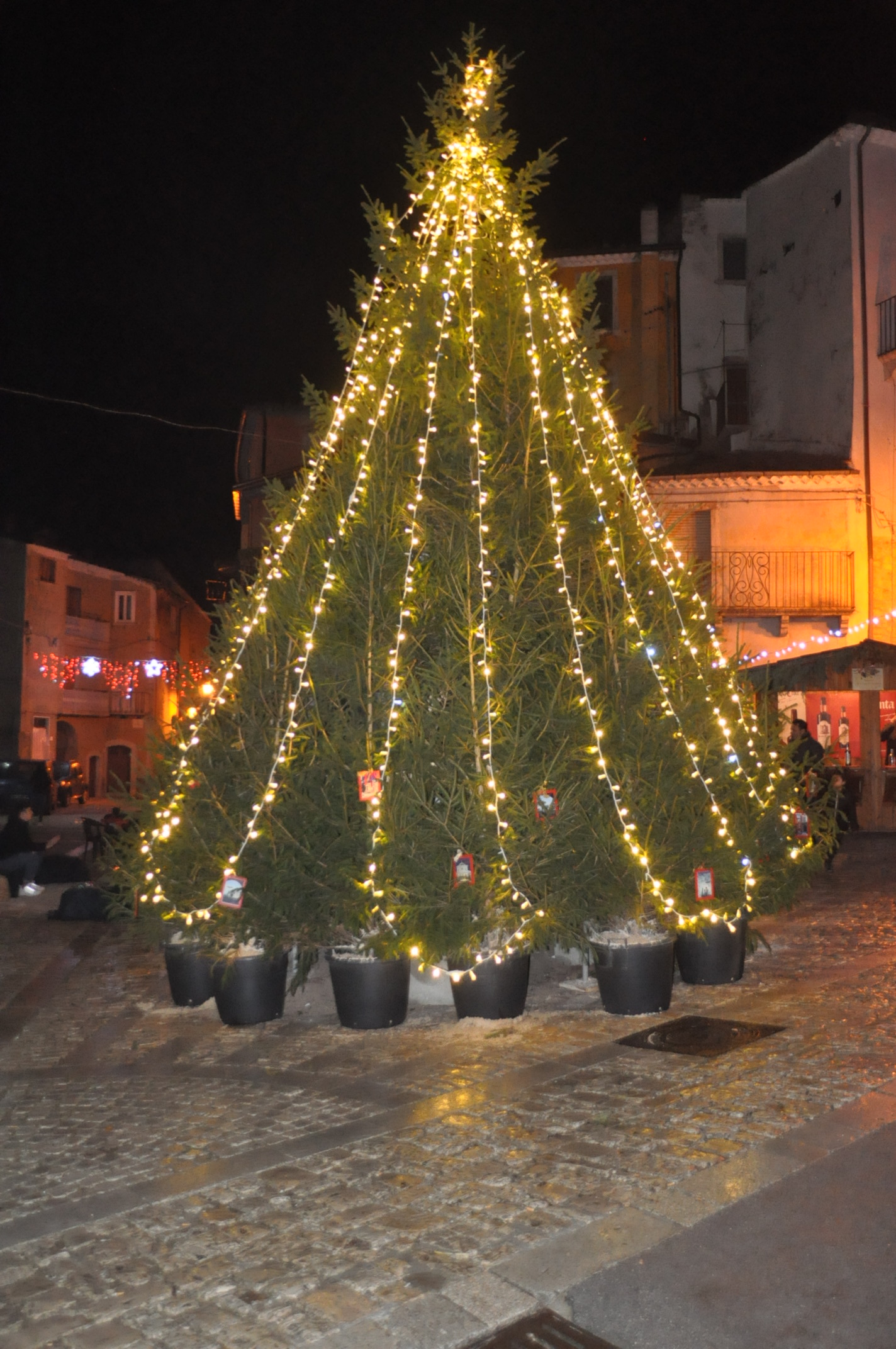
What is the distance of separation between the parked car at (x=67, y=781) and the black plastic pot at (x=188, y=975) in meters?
28.5

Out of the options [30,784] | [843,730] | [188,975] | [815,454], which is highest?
[815,454]

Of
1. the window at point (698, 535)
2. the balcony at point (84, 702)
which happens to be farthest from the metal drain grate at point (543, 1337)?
the balcony at point (84, 702)

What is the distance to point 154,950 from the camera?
37.4 ft

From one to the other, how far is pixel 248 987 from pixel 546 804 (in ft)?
7.89

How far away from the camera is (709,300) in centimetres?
2672

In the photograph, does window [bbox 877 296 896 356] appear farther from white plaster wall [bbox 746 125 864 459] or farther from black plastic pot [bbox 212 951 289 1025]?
black plastic pot [bbox 212 951 289 1025]

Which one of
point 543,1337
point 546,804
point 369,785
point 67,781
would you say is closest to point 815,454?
point 546,804

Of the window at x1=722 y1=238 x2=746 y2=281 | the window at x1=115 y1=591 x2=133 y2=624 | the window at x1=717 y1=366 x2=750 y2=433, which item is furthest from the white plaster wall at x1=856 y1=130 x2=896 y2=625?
the window at x1=115 y1=591 x2=133 y2=624

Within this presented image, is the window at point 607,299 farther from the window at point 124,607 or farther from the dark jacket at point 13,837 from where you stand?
the window at point 124,607

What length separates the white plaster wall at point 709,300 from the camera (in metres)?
26.6

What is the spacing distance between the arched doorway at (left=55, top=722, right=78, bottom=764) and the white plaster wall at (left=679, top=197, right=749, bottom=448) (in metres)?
27.4

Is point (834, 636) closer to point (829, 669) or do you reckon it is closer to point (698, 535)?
point (698, 535)

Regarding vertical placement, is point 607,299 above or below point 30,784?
above

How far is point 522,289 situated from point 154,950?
23.2 ft
